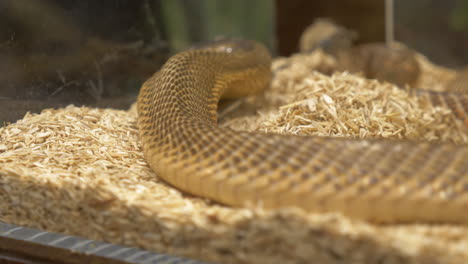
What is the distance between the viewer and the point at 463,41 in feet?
15.8

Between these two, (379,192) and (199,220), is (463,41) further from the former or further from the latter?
(199,220)

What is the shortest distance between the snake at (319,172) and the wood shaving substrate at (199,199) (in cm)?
6

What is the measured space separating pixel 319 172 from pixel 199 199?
0.56 meters

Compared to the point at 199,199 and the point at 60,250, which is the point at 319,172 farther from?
the point at 60,250

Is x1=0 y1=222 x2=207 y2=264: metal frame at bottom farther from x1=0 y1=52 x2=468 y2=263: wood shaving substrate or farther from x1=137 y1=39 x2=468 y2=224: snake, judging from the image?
x1=137 y1=39 x2=468 y2=224: snake

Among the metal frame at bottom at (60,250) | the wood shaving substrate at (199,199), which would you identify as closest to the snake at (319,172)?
the wood shaving substrate at (199,199)

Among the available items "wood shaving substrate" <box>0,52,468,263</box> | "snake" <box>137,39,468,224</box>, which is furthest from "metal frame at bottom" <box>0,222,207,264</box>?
"snake" <box>137,39,468,224</box>

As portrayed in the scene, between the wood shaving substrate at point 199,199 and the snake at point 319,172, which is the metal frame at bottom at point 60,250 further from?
the snake at point 319,172

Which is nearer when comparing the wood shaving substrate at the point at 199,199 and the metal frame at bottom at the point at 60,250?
the wood shaving substrate at the point at 199,199

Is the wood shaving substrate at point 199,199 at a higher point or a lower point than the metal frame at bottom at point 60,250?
higher

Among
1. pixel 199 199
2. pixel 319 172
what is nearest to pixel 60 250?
pixel 199 199

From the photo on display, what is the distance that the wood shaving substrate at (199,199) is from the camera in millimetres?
1308

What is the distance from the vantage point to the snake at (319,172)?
57.2 inches

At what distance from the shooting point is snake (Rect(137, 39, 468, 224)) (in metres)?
1.45
